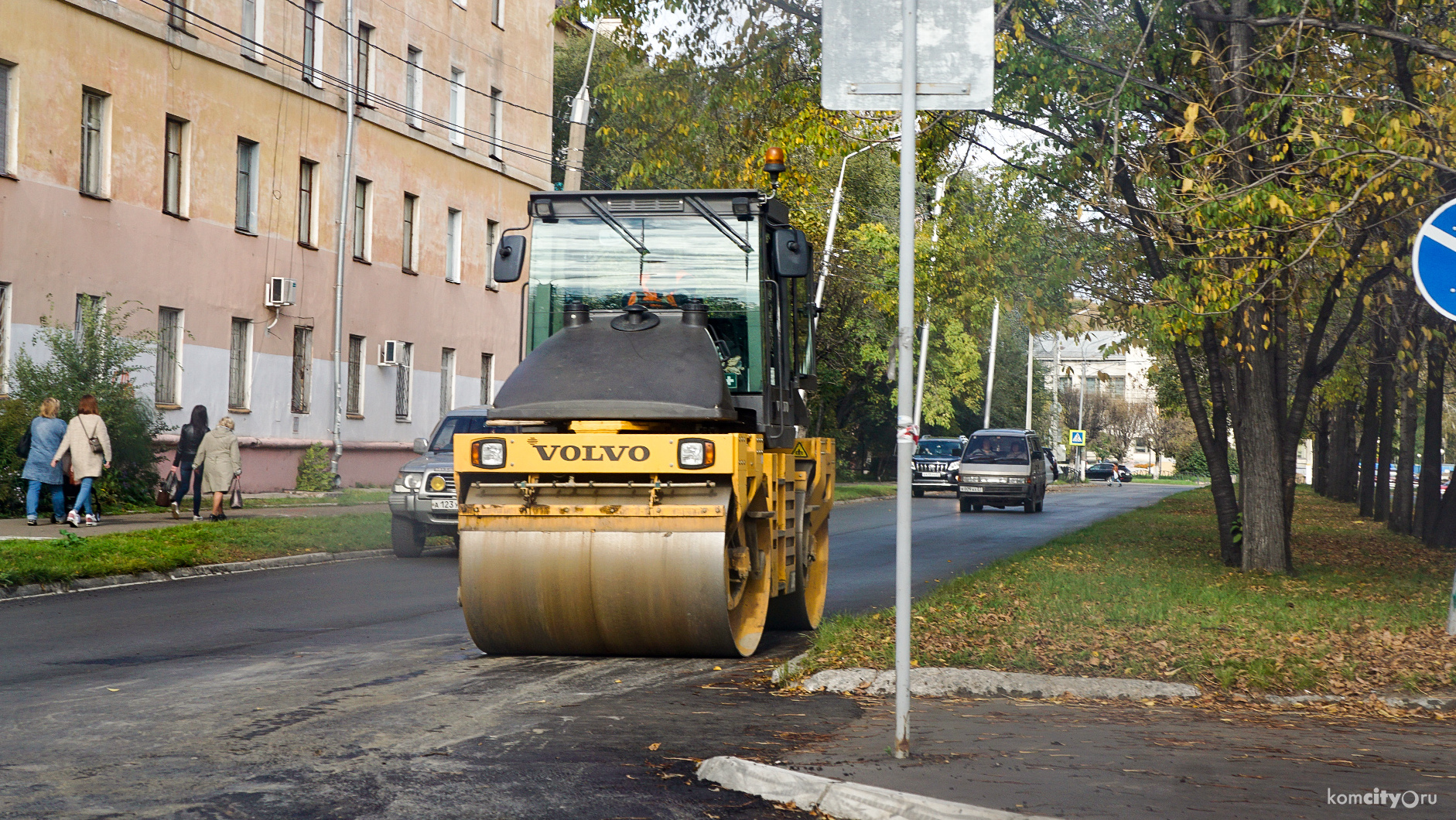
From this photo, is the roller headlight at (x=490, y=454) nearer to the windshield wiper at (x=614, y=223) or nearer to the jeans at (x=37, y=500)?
the windshield wiper at (x=614, y=223)

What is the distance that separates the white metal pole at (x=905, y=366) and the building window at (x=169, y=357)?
2251 cm

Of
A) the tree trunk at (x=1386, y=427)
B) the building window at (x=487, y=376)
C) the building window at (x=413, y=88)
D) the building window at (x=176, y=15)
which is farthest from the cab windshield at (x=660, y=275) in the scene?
the building window at (x=487, y=376)

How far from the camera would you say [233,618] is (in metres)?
11.5

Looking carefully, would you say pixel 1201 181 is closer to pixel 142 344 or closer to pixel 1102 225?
pixel 1102 225

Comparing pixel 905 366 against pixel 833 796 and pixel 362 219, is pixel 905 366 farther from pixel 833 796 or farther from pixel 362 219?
pixel 362 219

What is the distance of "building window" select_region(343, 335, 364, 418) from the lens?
108ft

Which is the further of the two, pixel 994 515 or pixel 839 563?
pixel 994 515

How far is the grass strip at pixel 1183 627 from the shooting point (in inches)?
331

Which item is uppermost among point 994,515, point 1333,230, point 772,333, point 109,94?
point 109,94

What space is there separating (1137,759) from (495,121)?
35131mm

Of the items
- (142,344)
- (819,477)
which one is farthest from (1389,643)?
(142,344)

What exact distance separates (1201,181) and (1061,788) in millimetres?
7653

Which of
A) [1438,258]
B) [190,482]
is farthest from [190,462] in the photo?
[1438,258]

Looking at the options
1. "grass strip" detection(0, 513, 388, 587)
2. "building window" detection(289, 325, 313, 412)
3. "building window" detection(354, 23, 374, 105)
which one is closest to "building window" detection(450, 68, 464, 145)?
"building window" detection(354, 23, 374, 105)
